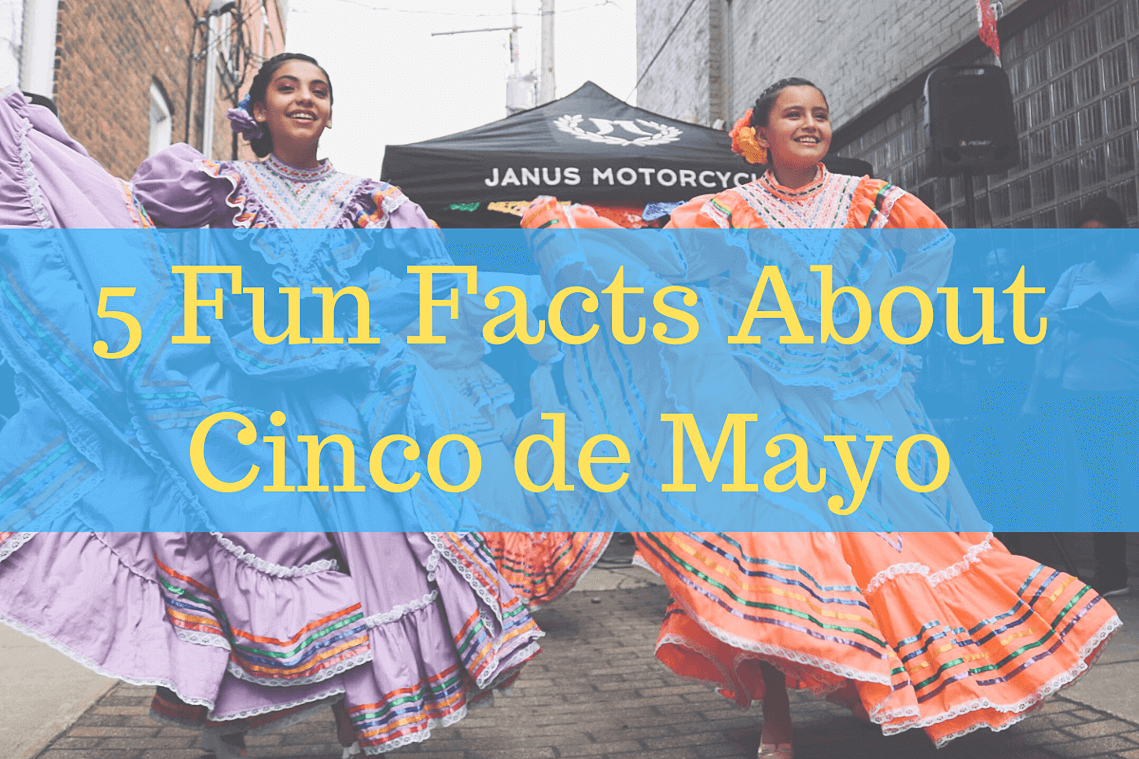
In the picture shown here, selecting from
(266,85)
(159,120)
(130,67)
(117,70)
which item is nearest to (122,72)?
(117,70)

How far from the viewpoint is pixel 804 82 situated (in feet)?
9.14

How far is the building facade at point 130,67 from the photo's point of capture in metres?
6.46

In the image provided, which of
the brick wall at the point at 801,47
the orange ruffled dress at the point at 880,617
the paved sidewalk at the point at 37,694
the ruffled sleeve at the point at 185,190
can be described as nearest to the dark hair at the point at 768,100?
the orange ruffled dress at the point at 880,617

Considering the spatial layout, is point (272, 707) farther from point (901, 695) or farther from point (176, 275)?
point (901, 695)

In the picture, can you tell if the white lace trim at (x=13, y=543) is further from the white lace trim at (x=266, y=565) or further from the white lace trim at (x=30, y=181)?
the white lace trim at (x=30, y=181)

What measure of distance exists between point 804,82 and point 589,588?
3.25m

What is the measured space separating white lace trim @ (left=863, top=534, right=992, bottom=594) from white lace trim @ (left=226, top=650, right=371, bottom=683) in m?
1.23

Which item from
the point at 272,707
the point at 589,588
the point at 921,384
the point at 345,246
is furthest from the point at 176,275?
the point at 921,384

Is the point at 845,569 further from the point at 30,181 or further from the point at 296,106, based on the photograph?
the point at 30,181

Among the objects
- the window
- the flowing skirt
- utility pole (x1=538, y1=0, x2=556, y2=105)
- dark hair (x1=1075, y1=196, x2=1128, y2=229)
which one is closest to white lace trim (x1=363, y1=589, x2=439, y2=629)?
the flowing skirt

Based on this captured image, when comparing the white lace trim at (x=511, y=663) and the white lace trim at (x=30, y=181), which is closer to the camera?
the white lace trim at (x=30, y=181)

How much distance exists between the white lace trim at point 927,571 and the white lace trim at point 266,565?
134cm
